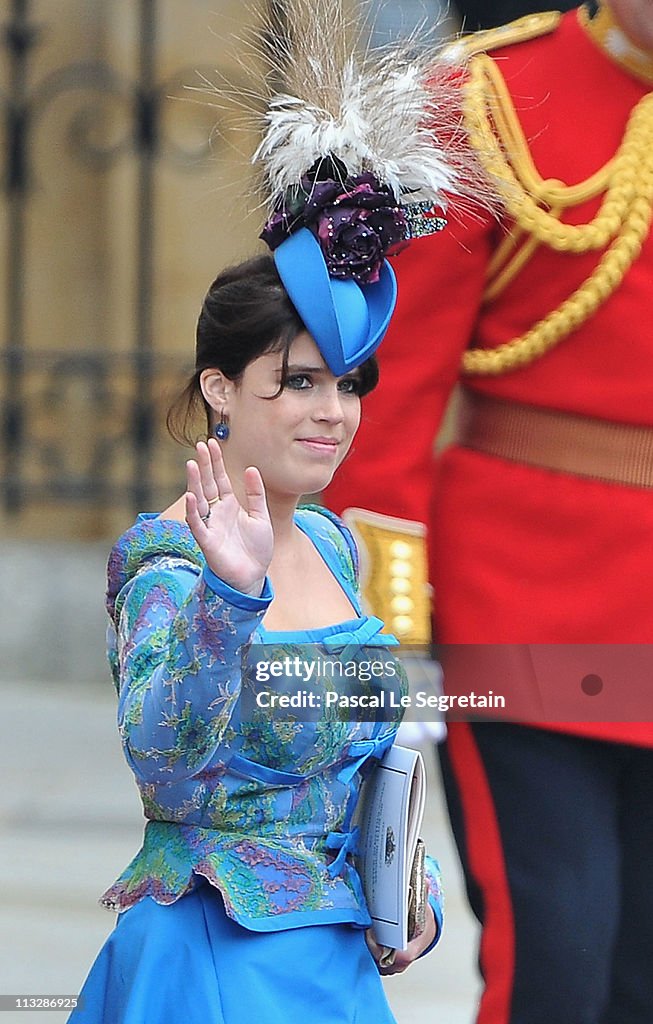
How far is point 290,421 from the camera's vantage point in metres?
2.17

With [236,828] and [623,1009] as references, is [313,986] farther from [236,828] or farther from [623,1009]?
[623,1009]

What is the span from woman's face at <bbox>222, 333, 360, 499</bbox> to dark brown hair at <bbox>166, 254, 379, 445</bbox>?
0.01m

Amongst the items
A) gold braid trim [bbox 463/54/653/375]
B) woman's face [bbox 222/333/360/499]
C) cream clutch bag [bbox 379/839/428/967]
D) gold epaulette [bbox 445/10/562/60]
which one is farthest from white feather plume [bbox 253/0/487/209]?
cream clutch bag [bbox 379/839/428/967]

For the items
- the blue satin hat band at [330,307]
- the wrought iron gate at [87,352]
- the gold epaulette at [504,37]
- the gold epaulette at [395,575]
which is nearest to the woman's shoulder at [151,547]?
the blue satin hat band at [330,307]

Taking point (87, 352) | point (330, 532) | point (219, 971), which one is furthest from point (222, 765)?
point (87, 352)

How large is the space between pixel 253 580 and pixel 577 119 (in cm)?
113

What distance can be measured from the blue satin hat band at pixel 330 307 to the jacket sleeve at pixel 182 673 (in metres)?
0.32

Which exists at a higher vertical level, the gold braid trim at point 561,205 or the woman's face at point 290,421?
the gold braid trim at point 561,205

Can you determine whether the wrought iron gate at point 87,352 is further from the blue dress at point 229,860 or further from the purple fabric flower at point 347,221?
the blue dress at point 229,860

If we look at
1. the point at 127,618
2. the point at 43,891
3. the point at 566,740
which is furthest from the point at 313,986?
the point at 43,891

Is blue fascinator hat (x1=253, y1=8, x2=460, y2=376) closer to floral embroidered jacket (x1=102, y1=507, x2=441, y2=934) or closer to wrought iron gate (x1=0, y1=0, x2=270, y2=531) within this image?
floral embroidered jacket (x1=102, y1=507, x2=441, y2=934)

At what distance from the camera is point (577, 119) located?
2797mm

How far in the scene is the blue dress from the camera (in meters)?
2.08

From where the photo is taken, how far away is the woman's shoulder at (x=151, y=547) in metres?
2.15
